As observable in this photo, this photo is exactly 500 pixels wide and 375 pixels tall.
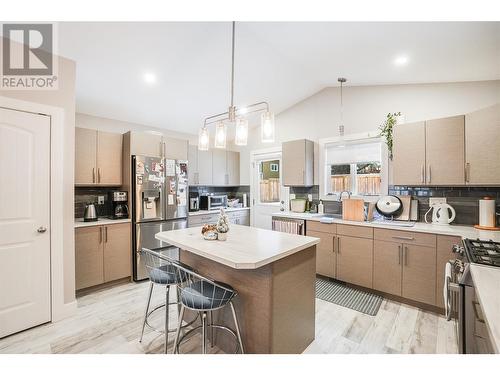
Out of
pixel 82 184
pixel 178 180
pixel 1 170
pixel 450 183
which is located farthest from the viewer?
pixel 178 180

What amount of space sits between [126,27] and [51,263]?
2361 mm

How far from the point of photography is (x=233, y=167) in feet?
16.9

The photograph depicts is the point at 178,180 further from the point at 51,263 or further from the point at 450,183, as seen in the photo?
the point at 450,183

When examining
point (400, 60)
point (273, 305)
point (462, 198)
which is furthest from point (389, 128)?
point (273, 305)

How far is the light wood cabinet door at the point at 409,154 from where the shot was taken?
2742 mm

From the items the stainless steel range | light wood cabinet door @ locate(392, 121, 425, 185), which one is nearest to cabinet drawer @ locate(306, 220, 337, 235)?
light wood cabinet door @ locate(392, 121, 425, 185)

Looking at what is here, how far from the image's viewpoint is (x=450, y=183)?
2.55 metres

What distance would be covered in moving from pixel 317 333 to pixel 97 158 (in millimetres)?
3344

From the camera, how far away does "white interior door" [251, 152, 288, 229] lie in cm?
471

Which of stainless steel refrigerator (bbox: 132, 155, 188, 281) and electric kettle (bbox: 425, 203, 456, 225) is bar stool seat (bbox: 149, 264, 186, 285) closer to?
stainless steel refrigerator (bbox: 132, 155, 188, 281)

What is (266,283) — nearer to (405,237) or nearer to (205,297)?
(205,297)

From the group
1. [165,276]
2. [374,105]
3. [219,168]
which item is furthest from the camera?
[219,168]

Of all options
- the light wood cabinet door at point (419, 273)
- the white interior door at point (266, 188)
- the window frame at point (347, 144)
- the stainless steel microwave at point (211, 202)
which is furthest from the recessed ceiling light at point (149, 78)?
the light wood cabinet door at point (419, 273)
